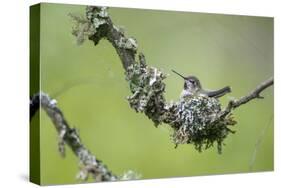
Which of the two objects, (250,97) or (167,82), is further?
(250,97)

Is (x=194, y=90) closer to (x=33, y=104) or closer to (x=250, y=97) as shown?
Result: (x=250, y=97)

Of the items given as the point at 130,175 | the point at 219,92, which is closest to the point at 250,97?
the point at 219,92

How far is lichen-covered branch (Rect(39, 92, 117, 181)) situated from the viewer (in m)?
5.46

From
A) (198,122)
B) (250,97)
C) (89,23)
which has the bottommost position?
(198,122)

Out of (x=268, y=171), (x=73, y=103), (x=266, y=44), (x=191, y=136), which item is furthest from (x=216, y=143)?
(x=73, y=103)

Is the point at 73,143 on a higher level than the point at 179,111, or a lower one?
lower

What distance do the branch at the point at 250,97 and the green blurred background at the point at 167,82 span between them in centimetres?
6

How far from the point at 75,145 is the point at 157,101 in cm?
93

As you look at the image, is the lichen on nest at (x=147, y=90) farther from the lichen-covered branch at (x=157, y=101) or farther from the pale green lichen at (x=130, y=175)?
the pale green lichen at (x=130, y=175)

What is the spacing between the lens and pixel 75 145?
219 inches

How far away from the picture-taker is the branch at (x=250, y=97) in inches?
252

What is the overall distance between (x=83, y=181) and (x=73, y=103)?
0.70 m

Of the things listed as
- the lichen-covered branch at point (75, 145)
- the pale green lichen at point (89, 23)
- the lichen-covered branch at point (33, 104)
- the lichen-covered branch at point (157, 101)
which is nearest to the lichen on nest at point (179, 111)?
the lichen-covered branch at point (157, 101)

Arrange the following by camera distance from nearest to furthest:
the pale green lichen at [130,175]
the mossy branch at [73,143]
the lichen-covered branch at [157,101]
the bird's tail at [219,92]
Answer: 1. the mossy branch at [73,143]
2. the lichen-covered branch at [157,101]
3. the pale green lichen at [130,175]
4. the bird's tail at [219,92]
